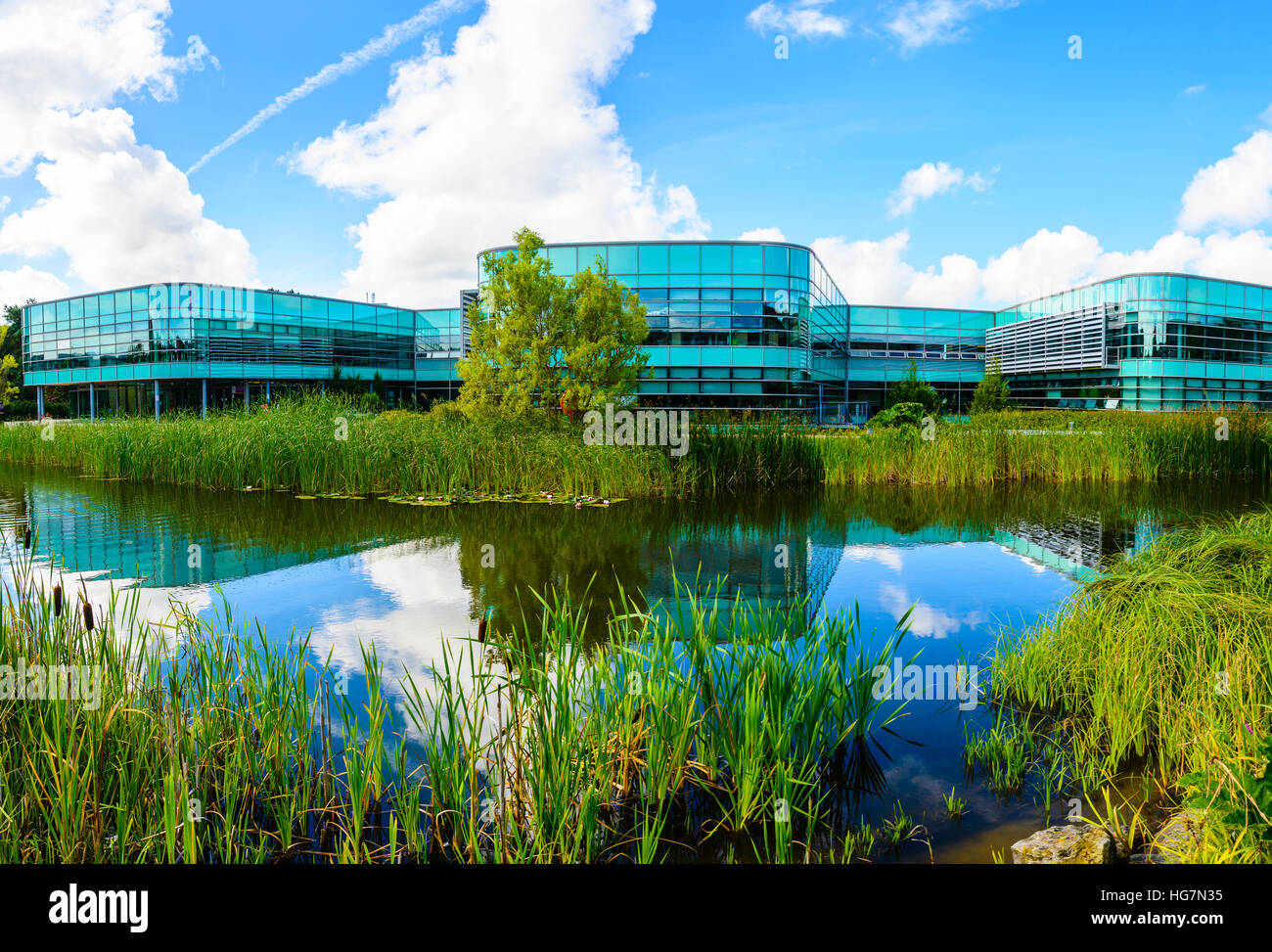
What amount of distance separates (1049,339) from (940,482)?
33.6 metres

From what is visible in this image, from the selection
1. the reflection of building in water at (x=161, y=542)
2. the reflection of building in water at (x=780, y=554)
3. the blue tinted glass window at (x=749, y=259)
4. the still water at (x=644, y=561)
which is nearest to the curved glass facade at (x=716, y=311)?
the blue tinted glass window at (x=749, y=259)

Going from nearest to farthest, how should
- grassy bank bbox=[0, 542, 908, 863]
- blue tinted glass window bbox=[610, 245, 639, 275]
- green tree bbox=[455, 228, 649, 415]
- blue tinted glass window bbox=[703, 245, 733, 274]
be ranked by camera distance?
1. grassy bank bbox=[0, 542, 908, 863]
2. green tree bbox=[455, 228, 649, 415]
3. blue tinted glass window bbox=[703, 245, 733, 274]
4. blue tinted glass window bbox=[610, 245, 639, 275]

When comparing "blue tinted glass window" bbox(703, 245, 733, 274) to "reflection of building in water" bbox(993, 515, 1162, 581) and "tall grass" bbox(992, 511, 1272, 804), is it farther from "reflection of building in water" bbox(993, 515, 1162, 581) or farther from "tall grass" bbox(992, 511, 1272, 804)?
"tall grass" bbox(992, 511, 1272, 804)

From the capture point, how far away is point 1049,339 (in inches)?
1777

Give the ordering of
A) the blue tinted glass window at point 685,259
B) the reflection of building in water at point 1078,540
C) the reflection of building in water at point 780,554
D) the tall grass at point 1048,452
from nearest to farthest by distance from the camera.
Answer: the reflection of building in water at point 780,554, the reflection of building in water at point 1078,540, the tall grass at point 1048,452, the blue tinted glass window at point 685,259

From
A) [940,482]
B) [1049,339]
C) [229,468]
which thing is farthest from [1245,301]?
[229,468]

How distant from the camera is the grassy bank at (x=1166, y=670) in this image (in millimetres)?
3758

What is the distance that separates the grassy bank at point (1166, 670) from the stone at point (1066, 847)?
15.0 inches

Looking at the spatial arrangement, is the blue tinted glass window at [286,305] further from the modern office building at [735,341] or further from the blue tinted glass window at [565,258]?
the blue tinted glass window at [565,258]

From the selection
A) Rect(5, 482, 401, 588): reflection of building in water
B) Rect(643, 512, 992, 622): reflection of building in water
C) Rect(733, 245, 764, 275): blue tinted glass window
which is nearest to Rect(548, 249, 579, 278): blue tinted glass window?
Rect(733, 245, 764, 275): blue tinted glass window

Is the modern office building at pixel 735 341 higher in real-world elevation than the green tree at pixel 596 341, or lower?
higher

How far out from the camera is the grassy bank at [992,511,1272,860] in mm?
3758

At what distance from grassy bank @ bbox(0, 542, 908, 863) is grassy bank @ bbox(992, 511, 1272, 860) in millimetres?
1362

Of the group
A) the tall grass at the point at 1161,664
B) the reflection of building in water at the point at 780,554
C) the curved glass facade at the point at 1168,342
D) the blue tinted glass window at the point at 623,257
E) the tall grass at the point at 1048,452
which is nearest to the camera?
the tall grass at the point at 1161,664
